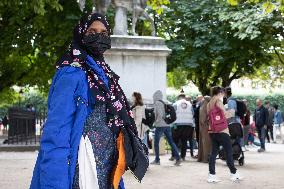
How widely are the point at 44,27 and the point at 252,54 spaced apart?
12.6 meters

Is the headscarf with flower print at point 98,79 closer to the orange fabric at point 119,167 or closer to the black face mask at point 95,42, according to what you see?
the black face mask at point 95,42

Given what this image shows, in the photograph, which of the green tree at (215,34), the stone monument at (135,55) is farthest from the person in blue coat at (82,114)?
the green tree at (215,34)

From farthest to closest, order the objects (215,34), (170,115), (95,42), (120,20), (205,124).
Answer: (215,34)
(120,20)
(205,124)
(170,115)
(95,42)

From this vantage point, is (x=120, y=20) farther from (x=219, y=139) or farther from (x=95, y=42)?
(x=95, y=42)

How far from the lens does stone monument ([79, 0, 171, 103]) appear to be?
16.0 metres

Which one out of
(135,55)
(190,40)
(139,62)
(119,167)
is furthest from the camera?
(190,40)

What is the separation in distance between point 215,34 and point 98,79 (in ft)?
87.6

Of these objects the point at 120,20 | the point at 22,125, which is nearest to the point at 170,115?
the point at 120,20

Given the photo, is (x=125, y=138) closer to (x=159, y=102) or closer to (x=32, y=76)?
(x=159, y=102)

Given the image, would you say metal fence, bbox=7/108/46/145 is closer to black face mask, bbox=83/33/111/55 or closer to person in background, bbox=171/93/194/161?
person in background, bbox=171/93/194/161

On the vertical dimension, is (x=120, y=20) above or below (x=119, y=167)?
above

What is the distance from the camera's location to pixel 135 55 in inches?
637

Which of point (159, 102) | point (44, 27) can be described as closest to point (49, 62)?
point (44, 27)

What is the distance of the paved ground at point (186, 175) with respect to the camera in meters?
10.6
